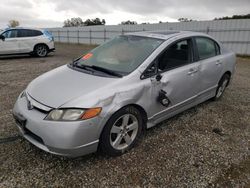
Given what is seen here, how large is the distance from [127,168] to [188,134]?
1242mm

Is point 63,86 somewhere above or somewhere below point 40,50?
below

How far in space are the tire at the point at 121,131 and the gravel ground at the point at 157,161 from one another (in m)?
0.12

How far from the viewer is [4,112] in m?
3.82

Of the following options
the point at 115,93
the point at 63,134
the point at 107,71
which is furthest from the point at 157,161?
the point at 107,71

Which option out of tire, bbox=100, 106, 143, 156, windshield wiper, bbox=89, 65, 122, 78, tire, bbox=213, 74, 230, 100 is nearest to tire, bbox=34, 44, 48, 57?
windshield wiper, bbox=89, 65, 122, 78

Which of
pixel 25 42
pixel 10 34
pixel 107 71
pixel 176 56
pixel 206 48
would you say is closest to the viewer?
pixel 107 71

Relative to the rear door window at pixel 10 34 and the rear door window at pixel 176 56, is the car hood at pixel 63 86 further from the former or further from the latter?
the rear door window at pixel 10 34

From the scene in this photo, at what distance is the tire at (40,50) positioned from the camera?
10.9 meters

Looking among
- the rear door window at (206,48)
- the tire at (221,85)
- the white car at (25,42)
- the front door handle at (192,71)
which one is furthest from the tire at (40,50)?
the front door handle at (192,71)

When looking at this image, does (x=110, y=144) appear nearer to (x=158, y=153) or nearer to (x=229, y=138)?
(x=158, y=153)

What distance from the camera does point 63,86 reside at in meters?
2.53

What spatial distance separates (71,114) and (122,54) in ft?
4.41

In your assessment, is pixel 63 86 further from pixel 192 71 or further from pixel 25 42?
pixel 25 42

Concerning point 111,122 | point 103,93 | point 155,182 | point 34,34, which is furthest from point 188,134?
point 34,34
